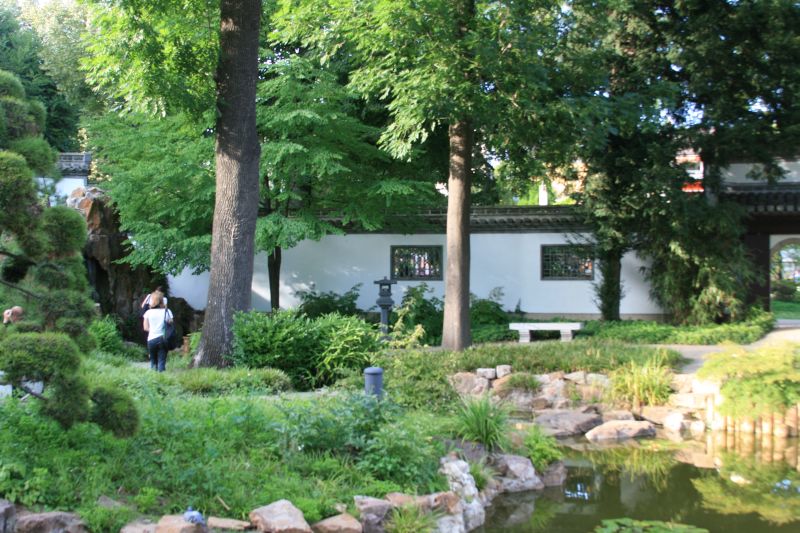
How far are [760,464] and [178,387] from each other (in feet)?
22.8

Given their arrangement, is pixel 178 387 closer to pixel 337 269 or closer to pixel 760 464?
pixel 760 464

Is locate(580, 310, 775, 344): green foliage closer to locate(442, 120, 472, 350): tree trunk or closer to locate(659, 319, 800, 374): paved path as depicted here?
locate(659, 319, 800, 374): paved path

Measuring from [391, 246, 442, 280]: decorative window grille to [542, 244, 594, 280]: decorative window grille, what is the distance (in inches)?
115

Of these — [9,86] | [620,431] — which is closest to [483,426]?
[620,431]

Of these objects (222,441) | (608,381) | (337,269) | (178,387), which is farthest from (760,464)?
(337,269)

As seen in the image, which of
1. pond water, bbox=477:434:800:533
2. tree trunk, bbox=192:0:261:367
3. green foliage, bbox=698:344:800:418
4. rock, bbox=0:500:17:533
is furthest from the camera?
tree trunk, bbox=192:0:261:367

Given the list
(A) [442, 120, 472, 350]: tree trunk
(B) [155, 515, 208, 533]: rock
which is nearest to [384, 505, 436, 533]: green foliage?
(B) [155, 515, 208, 533]: rock

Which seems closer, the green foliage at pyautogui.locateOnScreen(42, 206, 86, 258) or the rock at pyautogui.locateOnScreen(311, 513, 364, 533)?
the green foliage at pyautogui.locateOnScreen(42, 206, 86, 258)

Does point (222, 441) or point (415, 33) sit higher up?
point (415, 33)

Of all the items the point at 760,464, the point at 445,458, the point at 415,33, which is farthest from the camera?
the point at 415,33

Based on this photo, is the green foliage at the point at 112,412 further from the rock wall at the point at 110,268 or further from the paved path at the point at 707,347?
the rock wall at the point at 110,268

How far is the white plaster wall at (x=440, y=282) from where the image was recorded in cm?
1934

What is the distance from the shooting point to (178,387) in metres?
8.66

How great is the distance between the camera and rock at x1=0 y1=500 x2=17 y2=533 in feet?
14.9
